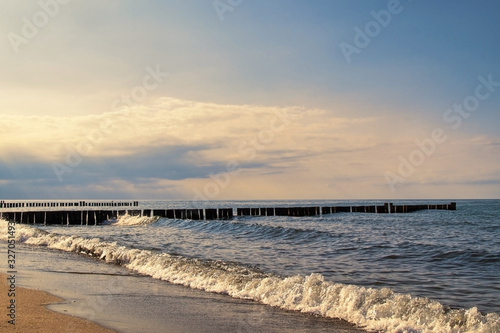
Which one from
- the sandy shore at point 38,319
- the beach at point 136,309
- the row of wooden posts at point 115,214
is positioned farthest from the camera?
the row of wooden posts at point 115,214

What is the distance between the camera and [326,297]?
8.08m

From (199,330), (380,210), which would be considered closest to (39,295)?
(199,330)

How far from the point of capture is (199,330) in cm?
609

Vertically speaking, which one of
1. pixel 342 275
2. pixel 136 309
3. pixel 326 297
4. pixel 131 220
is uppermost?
pixel 131 220

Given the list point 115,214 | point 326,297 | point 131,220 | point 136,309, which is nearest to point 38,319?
point 136,309

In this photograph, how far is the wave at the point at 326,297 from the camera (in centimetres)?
659

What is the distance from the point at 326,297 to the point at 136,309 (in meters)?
3.46

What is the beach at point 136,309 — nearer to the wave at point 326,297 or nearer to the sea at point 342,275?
the wave at point 326,297

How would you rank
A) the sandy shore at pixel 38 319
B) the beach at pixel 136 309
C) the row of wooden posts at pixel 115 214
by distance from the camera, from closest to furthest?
the sandy shore at pixel 38 319
the beach at pixel 136 309
the row of wooden posts at pixel 115 214

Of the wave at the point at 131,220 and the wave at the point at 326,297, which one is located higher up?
the wave at the point at 131,220

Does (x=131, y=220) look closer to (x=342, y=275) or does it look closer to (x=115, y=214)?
(x=115, y=214)

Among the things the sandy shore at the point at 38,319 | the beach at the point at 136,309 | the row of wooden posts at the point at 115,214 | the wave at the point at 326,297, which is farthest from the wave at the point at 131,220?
the sandy shore at the point at 38,319

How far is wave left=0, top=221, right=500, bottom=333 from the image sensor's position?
6.59m

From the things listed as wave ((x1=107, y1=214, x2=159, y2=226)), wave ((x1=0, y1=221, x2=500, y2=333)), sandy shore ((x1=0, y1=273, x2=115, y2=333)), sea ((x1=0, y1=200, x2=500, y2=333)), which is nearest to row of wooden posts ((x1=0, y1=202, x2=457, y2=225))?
wave ((x1=107, y1=214, x2=159, y2=226))
